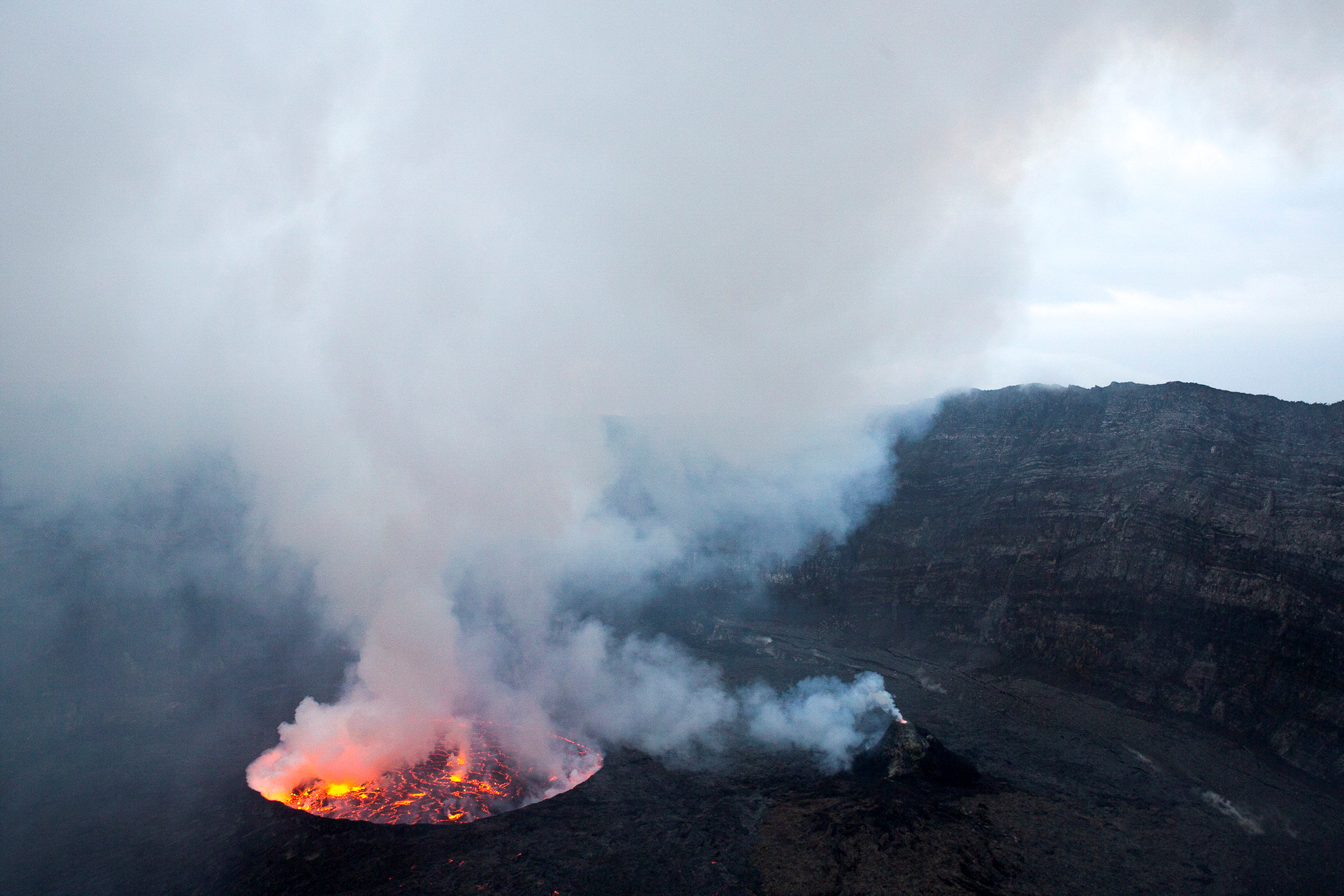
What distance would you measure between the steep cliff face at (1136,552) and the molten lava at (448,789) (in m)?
27.7

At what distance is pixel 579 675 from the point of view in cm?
3916

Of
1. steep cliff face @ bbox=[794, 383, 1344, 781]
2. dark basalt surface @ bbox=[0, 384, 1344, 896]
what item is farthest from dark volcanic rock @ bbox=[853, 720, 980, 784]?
steep cliff face @ bbox=[794, 383, 1344, 781]

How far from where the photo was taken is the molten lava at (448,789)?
83.0 ft

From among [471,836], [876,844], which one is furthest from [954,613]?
[471,836]

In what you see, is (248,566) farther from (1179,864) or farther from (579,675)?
(1179,864)

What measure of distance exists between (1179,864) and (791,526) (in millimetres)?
35289

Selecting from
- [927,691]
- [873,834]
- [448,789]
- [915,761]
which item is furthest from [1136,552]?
[448,789]

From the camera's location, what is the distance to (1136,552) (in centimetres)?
3772

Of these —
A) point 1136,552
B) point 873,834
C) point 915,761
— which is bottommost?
point 873,834

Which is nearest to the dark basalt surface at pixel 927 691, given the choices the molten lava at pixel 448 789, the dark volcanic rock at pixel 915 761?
the dark volcanic rock at pixel 915 761

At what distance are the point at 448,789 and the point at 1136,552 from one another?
128ft

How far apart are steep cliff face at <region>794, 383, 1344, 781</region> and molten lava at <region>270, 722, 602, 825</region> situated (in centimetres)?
2774

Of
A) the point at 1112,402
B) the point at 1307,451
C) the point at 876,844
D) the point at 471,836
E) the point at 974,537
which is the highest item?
the point at 1112,402

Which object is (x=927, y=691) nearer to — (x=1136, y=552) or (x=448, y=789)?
(x=1136, y=552)
